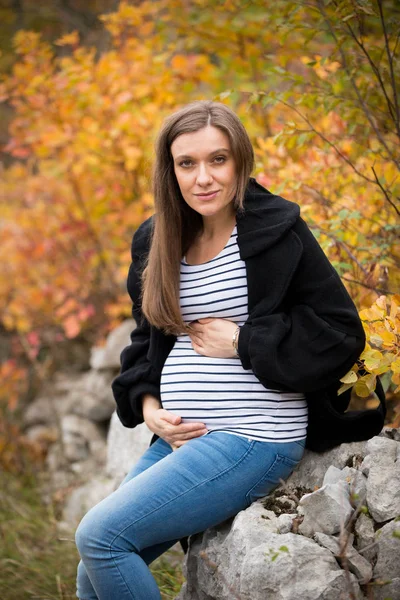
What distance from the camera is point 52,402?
18.0 ft

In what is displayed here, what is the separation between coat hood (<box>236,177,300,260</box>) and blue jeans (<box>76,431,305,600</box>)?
0.64 metres

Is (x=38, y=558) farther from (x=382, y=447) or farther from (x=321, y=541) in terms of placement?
(x=382, y=447)

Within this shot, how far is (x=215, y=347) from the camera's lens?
2.30 m

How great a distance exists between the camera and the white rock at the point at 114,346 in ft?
16.4

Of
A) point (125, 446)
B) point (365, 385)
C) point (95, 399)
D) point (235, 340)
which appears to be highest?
point (235, 340)

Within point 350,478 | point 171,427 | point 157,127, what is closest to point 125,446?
point 171,427

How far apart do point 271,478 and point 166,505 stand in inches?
14.8

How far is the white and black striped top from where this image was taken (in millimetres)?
2244

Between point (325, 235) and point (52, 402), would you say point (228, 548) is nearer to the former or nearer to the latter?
point (325, 235)

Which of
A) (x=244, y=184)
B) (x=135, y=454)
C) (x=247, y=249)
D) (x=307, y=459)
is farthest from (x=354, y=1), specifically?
(x=135, y=454)

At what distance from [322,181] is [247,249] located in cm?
111

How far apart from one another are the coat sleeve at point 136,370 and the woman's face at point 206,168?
16.3 inches

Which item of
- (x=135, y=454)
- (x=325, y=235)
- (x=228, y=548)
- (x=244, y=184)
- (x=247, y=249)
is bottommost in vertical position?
(x=135, y=454)

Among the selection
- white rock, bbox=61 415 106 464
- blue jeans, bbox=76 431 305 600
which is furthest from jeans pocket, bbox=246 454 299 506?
white rock, bbox=61 415 106 464
